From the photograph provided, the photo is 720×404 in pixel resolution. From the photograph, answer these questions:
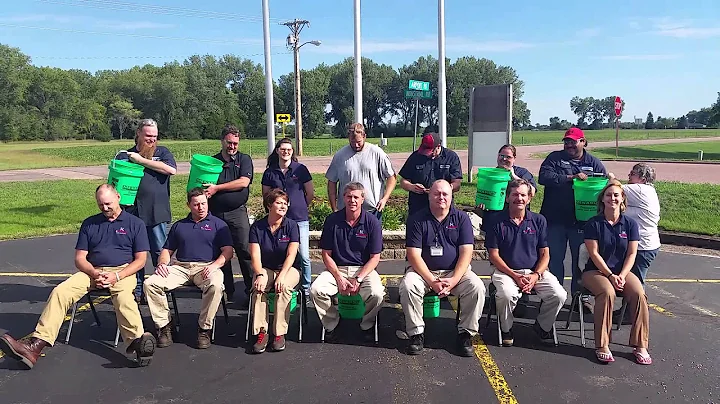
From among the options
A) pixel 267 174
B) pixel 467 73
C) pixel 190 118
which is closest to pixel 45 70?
pixel 190 118

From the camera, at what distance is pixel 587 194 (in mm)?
5012

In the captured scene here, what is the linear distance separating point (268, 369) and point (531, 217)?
2.63 metres

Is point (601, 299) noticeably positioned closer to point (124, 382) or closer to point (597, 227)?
point (597, 227)

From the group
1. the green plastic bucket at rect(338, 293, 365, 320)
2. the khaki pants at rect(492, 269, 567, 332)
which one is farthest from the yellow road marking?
the green plastic bucket at rect(338, 293, 365, 320)

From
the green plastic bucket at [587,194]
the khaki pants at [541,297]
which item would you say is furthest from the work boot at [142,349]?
the green plastic bucket at [587,194]

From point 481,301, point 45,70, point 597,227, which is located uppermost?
point 45,70

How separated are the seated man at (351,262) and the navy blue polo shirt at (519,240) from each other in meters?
1.07

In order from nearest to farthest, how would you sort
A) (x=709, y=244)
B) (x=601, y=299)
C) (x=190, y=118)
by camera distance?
(x=601, y=299)
(x=709, y=244)
(x=190, y=118)

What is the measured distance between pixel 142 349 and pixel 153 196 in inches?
68.0

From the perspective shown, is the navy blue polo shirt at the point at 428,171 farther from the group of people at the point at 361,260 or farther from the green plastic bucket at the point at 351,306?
the green plastic bucket at the point at 351,306

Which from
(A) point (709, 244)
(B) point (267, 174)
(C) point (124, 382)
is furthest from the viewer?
(A) point (709, 244)

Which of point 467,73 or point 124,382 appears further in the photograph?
point 467,73

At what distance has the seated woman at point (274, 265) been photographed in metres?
4.44

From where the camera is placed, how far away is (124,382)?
3855 mm
